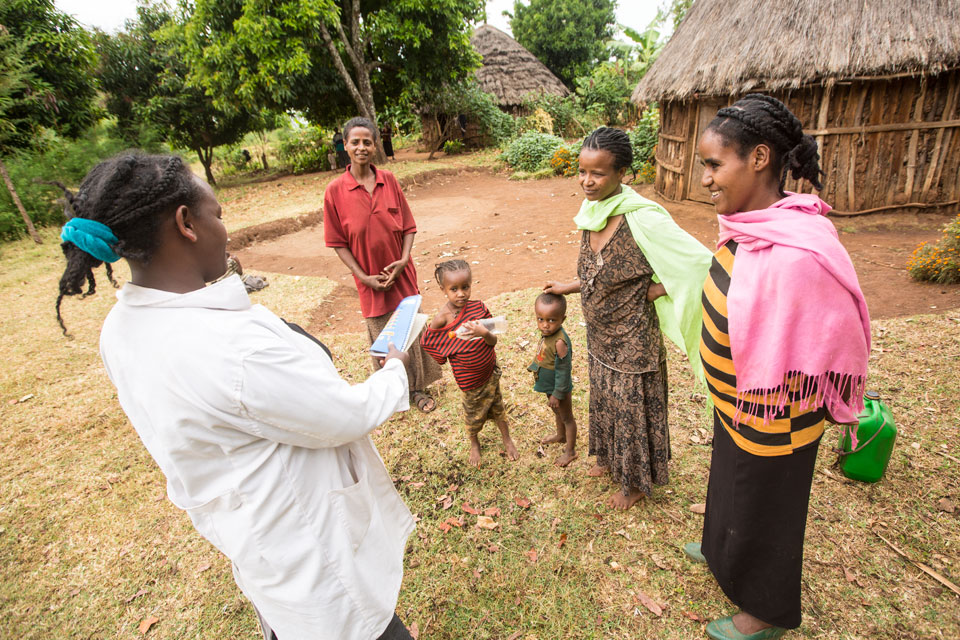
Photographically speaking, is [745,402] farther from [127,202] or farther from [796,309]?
[127,202]

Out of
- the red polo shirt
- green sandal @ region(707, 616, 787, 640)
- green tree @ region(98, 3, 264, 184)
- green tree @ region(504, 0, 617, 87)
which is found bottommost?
green sandal @ region(707, 616, 787, 640)

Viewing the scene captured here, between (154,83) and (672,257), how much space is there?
20369 mm

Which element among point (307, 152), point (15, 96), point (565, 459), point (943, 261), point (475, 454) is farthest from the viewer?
point (307, 152)

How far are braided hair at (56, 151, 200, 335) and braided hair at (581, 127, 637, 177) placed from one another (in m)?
1.69

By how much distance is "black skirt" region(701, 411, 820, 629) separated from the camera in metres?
1.75

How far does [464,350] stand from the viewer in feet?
9.46

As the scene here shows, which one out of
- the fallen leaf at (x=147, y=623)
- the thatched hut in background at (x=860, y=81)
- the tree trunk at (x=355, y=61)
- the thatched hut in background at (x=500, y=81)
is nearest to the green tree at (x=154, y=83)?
the tree trunk at (x=355, y=61)

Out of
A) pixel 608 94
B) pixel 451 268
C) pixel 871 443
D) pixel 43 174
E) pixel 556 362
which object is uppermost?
pixel 608 94

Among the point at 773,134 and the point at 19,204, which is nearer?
the point at 773,134

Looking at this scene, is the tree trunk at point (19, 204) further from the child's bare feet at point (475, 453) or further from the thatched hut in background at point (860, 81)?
the thatched hut in background at point (860, 81)

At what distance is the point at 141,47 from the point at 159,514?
62.8ft

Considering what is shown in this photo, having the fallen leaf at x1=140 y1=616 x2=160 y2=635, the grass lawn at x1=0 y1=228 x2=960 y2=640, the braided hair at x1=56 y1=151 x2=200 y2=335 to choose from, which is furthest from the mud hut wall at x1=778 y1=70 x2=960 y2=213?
the fallen leaf at x1=140 y1=616 x2=160 y2=635

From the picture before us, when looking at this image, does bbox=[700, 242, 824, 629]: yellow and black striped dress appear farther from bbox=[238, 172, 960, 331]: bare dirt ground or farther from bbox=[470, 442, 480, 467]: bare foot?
bbox=[238, 172, 960, 331]: bare dirt ground

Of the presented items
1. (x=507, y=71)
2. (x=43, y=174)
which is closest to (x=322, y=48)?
(x=43, y=174)
